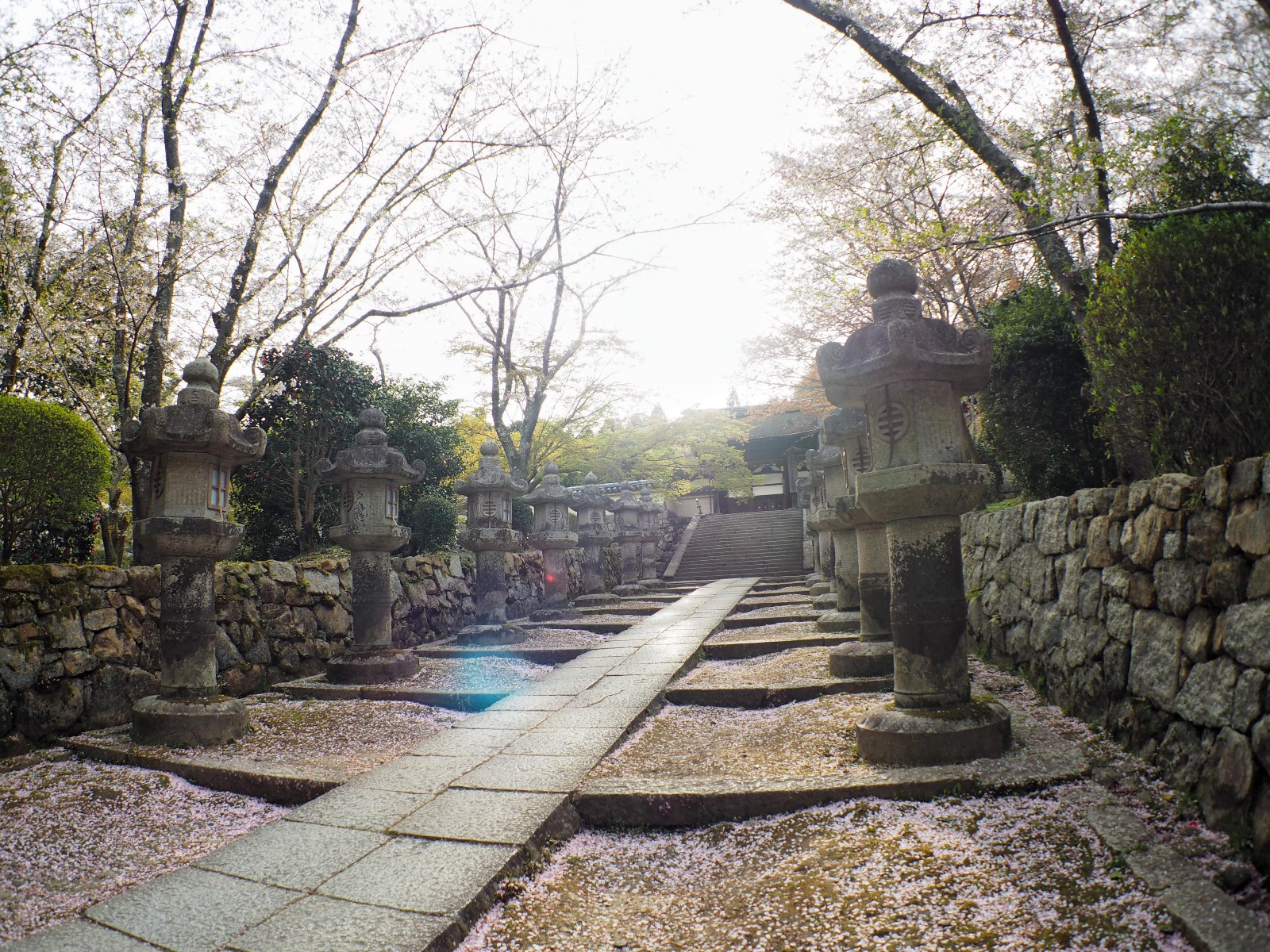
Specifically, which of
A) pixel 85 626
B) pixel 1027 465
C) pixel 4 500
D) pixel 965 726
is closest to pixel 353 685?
pixel 85 626

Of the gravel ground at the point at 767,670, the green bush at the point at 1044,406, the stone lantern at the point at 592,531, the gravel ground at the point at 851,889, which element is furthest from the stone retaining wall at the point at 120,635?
the green bush at the point at 1044,406

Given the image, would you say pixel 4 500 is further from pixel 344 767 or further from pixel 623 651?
pixel 623 651

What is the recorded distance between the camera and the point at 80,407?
9.15 m

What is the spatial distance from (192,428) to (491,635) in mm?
Result: 4850

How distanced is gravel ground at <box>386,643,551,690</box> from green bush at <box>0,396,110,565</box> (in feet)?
11.3

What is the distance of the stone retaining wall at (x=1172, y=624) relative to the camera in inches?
98.3

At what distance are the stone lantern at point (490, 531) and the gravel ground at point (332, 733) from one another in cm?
348

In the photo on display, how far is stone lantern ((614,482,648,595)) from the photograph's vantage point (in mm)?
16516

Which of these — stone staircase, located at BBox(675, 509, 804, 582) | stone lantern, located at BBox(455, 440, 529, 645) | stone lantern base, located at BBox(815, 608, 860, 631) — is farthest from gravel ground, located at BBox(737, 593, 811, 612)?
stone staircase, located at BBox(675, 509, 804, 582)

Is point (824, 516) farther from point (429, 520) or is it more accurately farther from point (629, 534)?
point (629, 534)

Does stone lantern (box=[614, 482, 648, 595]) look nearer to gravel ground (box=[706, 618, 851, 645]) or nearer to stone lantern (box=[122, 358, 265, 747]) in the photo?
gravel ground (box=[706, 618, 851, 645])

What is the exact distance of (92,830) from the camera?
141 inches

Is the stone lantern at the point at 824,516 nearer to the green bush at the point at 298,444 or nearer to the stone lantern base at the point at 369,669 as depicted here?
the stone lantern base at the point at 369,669

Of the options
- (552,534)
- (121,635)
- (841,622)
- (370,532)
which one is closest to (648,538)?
(552,534)
